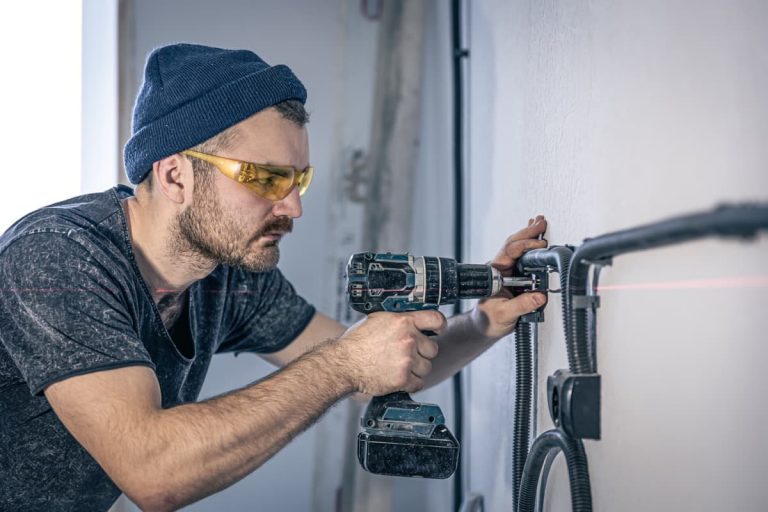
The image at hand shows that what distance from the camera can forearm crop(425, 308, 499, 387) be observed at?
1296 millimetres

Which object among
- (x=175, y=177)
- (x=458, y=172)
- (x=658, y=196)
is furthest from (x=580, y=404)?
(x=458, y=172)

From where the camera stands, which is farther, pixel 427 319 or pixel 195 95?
pixel 195 95

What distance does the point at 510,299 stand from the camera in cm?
120

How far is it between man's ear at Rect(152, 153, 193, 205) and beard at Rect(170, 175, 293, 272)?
0.07 ft

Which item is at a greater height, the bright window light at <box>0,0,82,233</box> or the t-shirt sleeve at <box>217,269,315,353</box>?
the bright window light at <box>0,0,82,233</box>

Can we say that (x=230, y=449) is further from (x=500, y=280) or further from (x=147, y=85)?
(x=147, y=85)

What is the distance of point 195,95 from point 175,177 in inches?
6.2

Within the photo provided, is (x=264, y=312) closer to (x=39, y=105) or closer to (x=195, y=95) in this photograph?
(x=195, y=95)

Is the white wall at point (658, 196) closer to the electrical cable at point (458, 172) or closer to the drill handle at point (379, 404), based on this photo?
the drill handle at point (379, 404)

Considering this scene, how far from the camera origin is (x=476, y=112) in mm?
1626

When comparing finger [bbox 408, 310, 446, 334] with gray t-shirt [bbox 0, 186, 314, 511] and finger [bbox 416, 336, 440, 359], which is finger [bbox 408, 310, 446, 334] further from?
gray t-shirt [bbox 0, 186, 314, 511]

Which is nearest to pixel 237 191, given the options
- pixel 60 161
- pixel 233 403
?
pixel 233 403

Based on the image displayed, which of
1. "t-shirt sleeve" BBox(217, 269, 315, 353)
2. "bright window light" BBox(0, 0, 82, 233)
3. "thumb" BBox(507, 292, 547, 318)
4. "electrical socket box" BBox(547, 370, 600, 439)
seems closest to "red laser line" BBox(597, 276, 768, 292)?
"electrical socket box" BBox(547, 370, 600, 439)

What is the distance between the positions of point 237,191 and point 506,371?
2.04 ft
